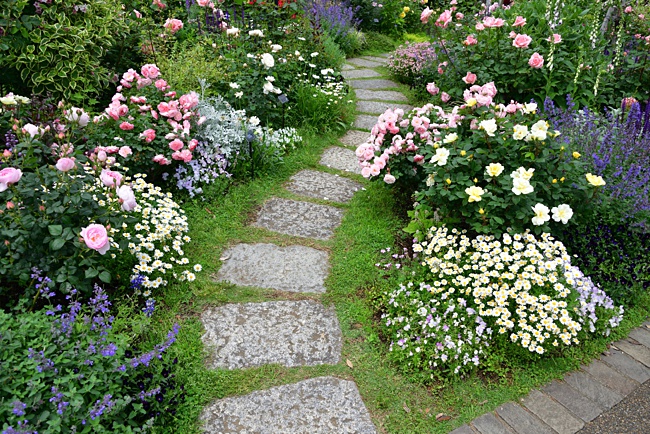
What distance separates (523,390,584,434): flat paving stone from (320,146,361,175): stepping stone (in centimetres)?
251

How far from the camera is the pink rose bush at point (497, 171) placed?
2.75 m

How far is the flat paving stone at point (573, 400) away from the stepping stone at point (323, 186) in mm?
2076

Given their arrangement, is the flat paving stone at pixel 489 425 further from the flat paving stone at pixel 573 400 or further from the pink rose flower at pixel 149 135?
the pink rose flower at pixel 149 135

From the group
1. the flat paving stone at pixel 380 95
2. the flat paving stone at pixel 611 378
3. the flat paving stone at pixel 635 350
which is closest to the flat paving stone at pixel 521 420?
the flat paving stone at pixel 611 378

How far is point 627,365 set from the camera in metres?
2.53

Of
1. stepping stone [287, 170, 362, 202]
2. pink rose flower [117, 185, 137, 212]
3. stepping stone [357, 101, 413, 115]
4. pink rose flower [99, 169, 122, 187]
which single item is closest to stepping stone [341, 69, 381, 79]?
stepping stone [357, 101, 413, 115]

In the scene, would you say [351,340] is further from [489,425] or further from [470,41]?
[470,41]

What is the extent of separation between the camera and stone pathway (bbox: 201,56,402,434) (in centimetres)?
214

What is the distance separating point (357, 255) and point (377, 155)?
823 mm

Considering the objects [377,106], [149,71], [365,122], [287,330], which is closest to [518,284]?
[287,330]

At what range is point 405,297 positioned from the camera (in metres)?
2.75

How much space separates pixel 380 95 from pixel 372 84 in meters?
0.53

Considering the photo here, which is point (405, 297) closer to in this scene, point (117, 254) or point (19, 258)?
point (117, 254)

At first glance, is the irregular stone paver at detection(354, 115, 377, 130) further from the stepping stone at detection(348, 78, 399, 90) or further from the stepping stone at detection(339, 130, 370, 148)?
the stepping stone at detection(348, 78, 399, 90)
